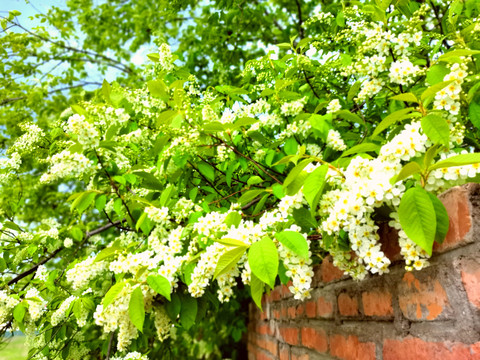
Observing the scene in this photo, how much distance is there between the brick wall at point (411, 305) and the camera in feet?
2.20

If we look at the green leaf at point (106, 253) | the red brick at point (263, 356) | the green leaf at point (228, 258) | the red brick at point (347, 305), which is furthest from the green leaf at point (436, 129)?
the red brick at point (263, 356)

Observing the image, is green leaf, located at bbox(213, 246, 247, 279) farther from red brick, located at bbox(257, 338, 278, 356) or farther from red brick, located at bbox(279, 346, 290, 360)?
red brick, located at bbox(257, 338, 278, 356)

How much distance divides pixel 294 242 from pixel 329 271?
531 millimetres

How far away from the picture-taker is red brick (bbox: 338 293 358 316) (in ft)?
3.62

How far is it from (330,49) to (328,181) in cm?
126

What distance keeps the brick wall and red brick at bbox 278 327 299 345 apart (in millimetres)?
262

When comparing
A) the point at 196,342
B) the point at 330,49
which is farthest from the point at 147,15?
the point at 196,342

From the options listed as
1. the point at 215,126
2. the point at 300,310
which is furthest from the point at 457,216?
the point at 300,310

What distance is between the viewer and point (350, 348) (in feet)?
3.64

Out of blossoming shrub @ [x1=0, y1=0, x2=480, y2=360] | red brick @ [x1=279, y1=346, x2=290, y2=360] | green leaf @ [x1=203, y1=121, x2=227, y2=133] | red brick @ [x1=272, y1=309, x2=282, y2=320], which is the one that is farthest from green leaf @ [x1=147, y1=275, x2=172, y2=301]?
red brick @ [x1=272, y1=309, x2=282, y2=320]

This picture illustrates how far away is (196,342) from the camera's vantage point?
457 cm

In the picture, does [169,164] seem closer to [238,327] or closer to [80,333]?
[80,333]

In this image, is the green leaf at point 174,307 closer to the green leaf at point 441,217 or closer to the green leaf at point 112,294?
the green leaf at point 112,294

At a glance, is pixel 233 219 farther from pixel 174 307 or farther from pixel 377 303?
pixel 377 303
